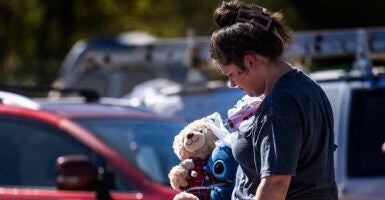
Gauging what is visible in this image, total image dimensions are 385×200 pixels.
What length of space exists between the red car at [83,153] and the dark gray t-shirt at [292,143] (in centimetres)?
239

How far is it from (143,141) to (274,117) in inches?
126

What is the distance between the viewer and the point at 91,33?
22.1m

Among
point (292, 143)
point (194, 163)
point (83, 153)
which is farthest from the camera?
point (83, 153)

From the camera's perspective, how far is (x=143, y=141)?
6.85 metres

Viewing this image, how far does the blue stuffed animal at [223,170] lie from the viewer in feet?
13.4

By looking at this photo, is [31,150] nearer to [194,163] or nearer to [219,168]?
[194,163]

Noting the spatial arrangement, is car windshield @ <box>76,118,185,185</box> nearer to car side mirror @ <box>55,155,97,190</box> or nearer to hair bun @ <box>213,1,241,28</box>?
car side mirror @ <box>55,155,97,190</box>

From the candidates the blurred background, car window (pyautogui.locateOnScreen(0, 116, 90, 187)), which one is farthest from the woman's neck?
the blurred background

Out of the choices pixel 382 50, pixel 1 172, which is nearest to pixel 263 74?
pixel 1 172

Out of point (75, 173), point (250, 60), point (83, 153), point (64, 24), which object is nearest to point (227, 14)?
point (250, 60)

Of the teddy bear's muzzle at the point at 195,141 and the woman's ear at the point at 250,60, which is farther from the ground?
the woman's ear at the point at 250,60

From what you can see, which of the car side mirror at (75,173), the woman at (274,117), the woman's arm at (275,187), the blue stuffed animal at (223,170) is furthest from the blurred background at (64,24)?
the woman's arm at (275,187)

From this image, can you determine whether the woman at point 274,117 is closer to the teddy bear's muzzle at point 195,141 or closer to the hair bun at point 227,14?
the hair bun at point 227,14

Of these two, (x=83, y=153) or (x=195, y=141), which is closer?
(x=195, y=141)
